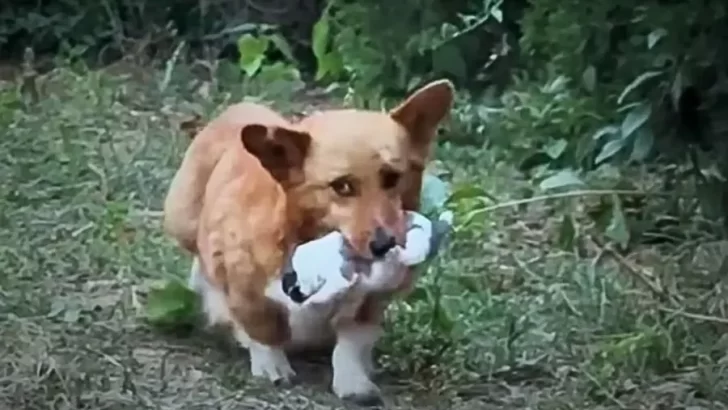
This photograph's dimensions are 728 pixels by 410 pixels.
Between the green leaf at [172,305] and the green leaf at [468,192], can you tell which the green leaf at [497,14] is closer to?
the green leaf at [468,192]

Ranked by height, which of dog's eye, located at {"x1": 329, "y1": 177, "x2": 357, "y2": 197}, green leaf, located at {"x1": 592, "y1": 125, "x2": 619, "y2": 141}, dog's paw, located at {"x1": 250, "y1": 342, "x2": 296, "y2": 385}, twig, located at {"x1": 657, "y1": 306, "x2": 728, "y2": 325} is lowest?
dog's paw, located at {"x1": 250, "y1": 342, "x2": 296, "y2": 385}

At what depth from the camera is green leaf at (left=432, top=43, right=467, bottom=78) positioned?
975 millimetres

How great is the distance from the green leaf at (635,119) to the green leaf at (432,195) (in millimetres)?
151

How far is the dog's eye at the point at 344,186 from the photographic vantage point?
Answer: 841 millimetres

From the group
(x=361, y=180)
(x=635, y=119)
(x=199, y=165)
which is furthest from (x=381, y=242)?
(x=635, y=119)

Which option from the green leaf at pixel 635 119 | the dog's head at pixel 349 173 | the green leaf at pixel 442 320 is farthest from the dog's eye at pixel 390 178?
the green leaf at pixel 635 119

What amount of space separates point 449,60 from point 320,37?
3.4 inches

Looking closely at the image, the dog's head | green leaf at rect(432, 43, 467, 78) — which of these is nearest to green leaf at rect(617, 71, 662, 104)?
green leaf at rect(432, 43, 467, 78)

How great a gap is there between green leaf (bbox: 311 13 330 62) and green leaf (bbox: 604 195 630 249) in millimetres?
204

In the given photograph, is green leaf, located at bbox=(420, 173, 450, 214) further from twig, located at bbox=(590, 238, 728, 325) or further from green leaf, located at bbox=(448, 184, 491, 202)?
twig, located at bbox=(590, 238, 728, 325)

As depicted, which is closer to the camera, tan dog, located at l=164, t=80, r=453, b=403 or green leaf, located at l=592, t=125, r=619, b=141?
tan dog, located at l=164, t=80, r=453, b=403

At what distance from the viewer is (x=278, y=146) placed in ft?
2.78

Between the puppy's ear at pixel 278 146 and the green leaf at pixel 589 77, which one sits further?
the green leaf at pixel 589 77

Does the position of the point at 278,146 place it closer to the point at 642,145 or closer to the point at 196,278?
the point at 196,278
